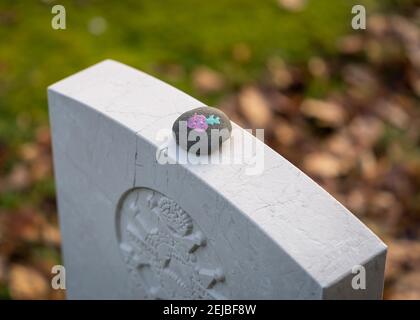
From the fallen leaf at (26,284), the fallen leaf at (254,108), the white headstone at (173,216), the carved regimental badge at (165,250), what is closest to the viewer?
the white headstone at (173,216)

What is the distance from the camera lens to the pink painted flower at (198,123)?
4.70ft

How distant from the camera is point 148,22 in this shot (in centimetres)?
291

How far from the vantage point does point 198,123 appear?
4.72 ft

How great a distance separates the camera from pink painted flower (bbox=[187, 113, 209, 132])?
1432mm

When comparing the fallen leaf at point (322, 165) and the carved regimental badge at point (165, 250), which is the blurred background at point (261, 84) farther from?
the carved regimental badge at point (165, 250)

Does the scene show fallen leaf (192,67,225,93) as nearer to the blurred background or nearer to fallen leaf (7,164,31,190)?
the blurred background

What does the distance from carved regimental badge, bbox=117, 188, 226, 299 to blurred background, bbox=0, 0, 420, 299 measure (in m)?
0.57

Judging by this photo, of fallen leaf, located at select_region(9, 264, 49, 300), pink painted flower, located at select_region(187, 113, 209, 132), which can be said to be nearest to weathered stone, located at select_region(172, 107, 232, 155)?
pink painted flower, located at select_region(187, 113, 209, 132)

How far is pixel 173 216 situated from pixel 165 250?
11 cm

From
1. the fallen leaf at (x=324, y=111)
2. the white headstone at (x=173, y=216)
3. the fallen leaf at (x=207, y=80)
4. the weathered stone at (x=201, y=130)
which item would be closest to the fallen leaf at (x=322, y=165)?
the fallen leaf at (x=324, y=111)

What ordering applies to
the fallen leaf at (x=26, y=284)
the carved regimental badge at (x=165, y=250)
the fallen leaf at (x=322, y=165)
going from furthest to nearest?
the fallen leaf at (x=322, y=165) → the fallen leaf at (x=26, y=284) → the carved regimental badge at (x=165, y=250)

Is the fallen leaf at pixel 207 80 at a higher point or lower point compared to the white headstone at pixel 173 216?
lower

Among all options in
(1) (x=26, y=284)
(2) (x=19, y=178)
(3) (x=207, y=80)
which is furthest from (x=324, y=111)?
(1) (x=26, y=284)
